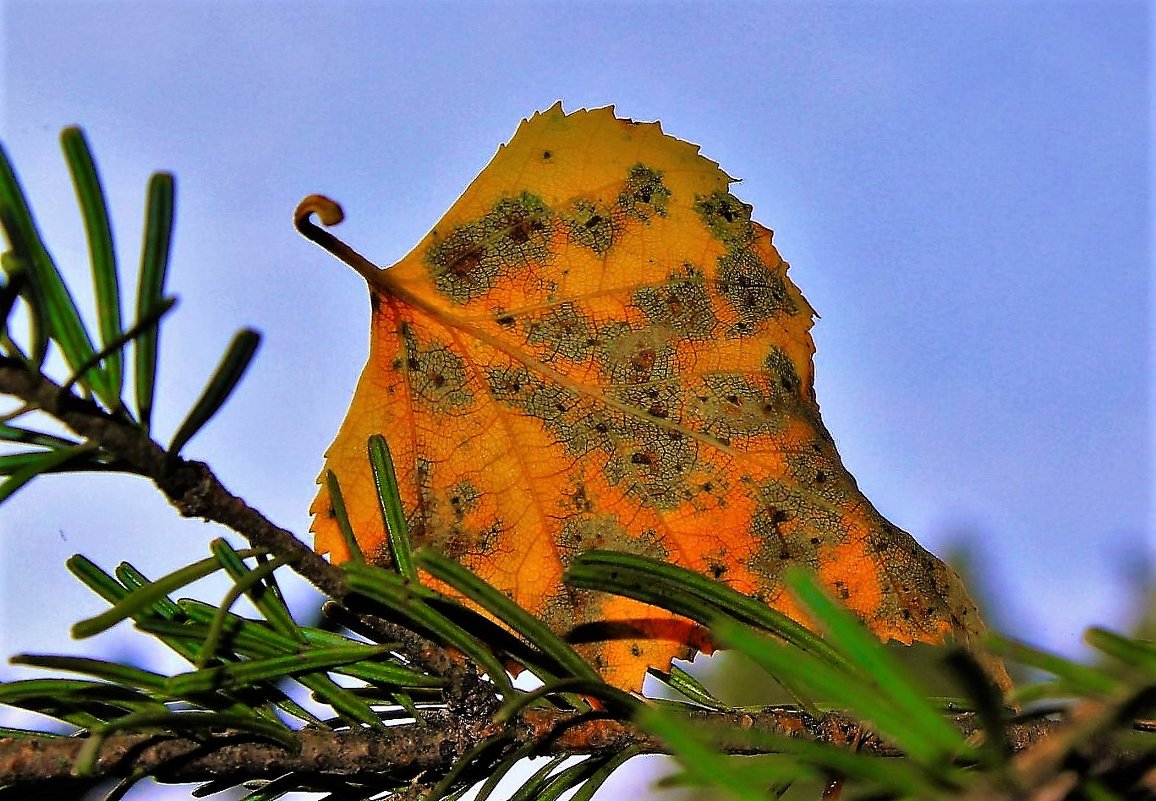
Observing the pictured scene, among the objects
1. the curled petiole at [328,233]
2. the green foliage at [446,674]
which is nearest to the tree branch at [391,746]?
the green foliage at [446,674]

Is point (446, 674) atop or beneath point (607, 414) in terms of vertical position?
beneath

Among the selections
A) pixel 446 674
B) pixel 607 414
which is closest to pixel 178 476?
pixel 446 674

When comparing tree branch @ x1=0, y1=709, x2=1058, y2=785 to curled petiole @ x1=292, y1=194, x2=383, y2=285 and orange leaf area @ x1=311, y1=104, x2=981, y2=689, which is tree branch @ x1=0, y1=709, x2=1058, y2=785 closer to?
orange leaf area @ x1=311, y1=104, x2=981, y2=689

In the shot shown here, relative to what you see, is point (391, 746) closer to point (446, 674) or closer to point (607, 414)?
point (446, 674)

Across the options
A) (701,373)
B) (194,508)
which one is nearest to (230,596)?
(194,508)

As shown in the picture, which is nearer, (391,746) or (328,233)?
(391,746)

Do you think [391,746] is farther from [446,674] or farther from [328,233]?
[328,233]

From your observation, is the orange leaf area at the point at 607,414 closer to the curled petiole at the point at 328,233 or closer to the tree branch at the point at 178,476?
the curled petiole at the point at 328,233

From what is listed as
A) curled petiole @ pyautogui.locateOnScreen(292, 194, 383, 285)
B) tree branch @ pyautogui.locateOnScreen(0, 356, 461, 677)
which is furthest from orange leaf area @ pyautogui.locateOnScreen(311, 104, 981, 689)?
tree branch @ pyautogui.locateOnScreen(0, 356, 461, 677)
